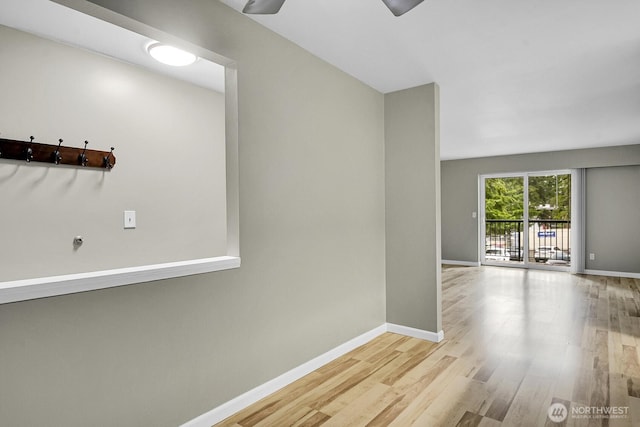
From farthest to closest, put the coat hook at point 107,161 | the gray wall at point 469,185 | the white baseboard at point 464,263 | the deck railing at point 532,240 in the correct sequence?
1. the white baseboard at point 464,263
2. the deck railing at point 532,240
3. the gray wall at point 469,185
4. the coat hook at point 107,161

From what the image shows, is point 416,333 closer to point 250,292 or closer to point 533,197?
point 250,292

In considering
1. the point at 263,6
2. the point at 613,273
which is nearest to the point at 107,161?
the point at 263,6

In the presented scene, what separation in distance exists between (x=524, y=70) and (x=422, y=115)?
90 centimetres

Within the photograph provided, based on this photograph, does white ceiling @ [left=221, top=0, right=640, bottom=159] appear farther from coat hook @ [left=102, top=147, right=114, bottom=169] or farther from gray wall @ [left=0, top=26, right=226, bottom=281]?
coat hook @ [left=102, top=147, right=114, bottom=169]

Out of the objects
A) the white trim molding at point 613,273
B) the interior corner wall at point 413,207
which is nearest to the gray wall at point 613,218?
the white trim molding at point 613,273

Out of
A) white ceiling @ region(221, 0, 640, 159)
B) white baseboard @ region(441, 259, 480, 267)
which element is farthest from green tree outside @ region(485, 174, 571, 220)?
white ceiling @ region(221, 0, 640, 159)

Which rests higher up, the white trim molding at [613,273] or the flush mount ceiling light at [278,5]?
the flush mount ceiling light at [278,5]

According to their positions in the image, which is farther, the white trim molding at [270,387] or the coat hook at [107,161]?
the coat hook at [107,161]

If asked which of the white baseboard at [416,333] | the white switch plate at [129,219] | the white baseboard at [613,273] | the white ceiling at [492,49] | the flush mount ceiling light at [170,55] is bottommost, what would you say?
the white baseboard at [613,273]

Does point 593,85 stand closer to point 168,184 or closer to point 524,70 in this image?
point 524,70

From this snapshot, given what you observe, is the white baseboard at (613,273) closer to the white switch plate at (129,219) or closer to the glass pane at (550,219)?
the glass pane at (550,219)

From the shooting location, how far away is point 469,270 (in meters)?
7.27

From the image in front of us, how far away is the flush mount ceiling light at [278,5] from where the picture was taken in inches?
56.5

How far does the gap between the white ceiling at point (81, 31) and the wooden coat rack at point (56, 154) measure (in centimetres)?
65
